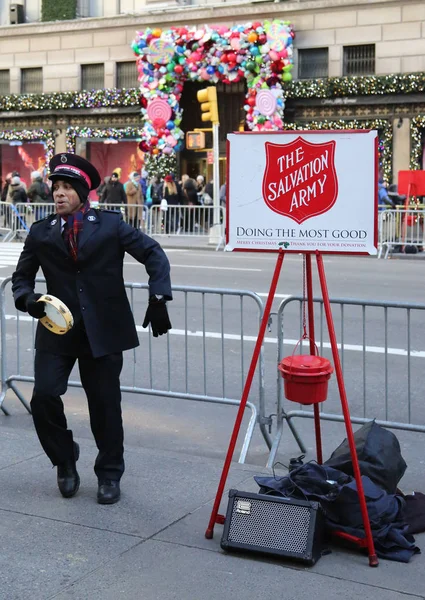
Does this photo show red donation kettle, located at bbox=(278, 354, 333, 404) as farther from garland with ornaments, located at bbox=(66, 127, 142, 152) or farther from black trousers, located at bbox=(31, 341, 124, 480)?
garland with ornaments, located at bbox=(66, 127, 142, 152)

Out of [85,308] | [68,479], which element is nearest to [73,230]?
[85,308]

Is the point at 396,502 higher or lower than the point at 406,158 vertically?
lower

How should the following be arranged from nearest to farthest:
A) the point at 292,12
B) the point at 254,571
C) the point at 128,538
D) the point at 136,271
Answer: the point at 254,571
the point at 128,538
the point at 136,271
the point at 292,12

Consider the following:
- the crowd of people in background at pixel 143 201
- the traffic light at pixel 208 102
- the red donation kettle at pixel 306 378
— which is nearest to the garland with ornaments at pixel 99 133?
the crowd of people in background at pixel 143 201

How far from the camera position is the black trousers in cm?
520

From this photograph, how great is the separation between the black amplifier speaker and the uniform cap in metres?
1.88

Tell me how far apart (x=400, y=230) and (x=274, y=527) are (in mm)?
Answer: 16574

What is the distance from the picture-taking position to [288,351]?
9391mm

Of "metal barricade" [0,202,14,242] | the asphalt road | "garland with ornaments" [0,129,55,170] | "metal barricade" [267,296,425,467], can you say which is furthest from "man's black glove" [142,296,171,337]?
"garland with ornaments" [0,129,55,170]

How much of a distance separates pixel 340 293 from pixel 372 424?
8417mm

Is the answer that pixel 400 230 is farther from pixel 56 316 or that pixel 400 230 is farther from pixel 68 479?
pixel 56 316

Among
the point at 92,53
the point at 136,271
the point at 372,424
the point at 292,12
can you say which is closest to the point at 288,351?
the point at 372,424

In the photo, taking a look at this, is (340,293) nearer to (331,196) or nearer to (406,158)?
(331,196)

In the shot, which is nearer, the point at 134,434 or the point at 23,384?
the point at 134,434
